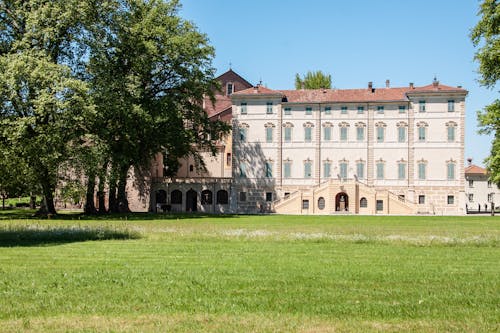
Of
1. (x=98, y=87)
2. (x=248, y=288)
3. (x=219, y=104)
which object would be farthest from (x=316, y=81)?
(x=248, y=288)

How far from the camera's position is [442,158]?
201ft

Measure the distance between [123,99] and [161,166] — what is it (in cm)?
2796

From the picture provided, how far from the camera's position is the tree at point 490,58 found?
29.7 metres

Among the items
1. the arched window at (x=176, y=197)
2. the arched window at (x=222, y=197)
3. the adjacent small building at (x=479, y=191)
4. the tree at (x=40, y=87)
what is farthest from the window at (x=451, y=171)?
the tree at (x=40, y=87)

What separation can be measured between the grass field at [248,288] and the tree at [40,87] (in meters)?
20.0

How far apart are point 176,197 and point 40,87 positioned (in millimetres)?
29161

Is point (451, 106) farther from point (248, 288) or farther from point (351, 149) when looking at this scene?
point (248, 288)

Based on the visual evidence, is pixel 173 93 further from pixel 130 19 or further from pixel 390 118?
pixel 390 118

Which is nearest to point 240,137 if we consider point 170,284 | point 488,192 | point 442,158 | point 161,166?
point 161,166

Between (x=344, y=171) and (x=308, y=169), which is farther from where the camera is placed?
(x=308, y=169)

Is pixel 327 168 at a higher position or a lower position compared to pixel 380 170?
higher

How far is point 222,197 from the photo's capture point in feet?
214

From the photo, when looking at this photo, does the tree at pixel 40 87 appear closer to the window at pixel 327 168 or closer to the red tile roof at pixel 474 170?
the window at pixel 327 168

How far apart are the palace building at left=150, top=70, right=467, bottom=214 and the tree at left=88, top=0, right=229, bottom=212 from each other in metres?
11.9
